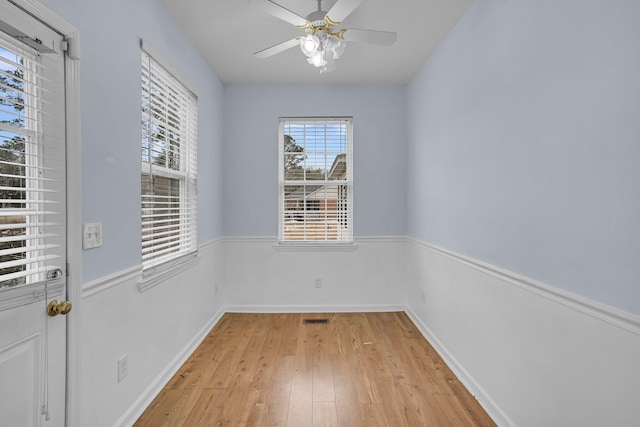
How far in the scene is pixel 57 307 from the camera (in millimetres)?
1354

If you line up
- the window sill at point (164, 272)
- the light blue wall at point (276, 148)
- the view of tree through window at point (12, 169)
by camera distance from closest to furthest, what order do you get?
1. the view of tree through window at point (12, 169)
2. the window sill at point (164, 272)
3. the light blue wall at point (276, 148)

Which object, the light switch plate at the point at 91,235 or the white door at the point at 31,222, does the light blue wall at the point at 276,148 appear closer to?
the light switch plate at the point at 91,235

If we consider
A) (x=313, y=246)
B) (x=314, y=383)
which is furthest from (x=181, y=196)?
(x=314, y=383)

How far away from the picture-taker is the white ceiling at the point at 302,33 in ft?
7.68

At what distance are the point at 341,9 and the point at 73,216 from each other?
1.72 metres

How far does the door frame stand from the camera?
142cm

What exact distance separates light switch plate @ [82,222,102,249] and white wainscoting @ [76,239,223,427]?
18 cm

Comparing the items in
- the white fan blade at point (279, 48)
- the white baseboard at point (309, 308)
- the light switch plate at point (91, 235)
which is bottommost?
the white baseboard at point (309, 308)

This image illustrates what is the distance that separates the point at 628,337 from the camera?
1.16 meters

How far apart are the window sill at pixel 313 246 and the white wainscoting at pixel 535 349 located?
130 cm

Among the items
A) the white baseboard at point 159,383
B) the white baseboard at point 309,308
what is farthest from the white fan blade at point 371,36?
the white baseboard at point 309,308

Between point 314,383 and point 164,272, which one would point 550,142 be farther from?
point 164,272

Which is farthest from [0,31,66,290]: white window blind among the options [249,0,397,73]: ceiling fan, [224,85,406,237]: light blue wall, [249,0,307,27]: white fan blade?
[224,85,406,237]: light blue wall

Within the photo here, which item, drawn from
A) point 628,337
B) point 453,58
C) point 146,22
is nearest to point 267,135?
point 146,22
